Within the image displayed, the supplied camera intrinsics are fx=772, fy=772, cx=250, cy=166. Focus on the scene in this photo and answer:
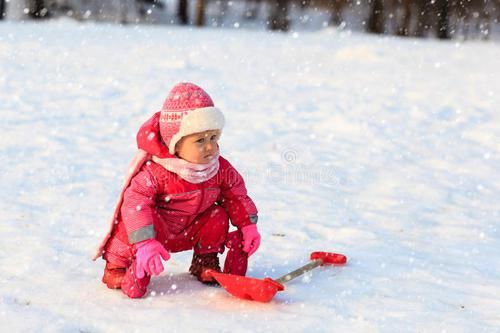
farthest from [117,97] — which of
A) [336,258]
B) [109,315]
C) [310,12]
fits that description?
[310,12]

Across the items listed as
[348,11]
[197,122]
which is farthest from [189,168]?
[348,11]

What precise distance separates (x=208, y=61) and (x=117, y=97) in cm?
295

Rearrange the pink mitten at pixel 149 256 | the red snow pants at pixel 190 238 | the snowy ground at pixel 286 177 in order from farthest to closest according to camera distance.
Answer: the red snow pants at pixel 190 238 → the snowy ground at pixel 286 177 → the pink mitten at pixel 149 256

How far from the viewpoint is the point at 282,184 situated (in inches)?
221

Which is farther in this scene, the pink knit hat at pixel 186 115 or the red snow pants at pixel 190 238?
the red snow pants at pixel 190 238

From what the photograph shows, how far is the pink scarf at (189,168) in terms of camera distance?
10.4ft

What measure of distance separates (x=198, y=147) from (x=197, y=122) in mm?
114

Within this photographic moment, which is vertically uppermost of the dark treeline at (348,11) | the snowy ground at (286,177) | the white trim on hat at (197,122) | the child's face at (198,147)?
the dark treeline at (348,11)

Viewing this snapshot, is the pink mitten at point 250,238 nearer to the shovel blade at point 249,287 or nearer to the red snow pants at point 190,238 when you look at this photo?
the red snow pants at point 190,238

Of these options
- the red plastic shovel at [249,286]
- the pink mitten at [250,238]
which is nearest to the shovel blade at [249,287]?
the red plastic shovel at [249,286]

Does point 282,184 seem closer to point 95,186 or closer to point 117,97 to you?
point 95,186

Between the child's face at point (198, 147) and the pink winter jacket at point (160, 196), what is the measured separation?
2.6 inches

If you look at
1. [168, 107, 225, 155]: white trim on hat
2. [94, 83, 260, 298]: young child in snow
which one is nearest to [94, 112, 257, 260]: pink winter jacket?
[94, 83, 260, 298]: young child in snow

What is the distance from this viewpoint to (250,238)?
11.0ft
